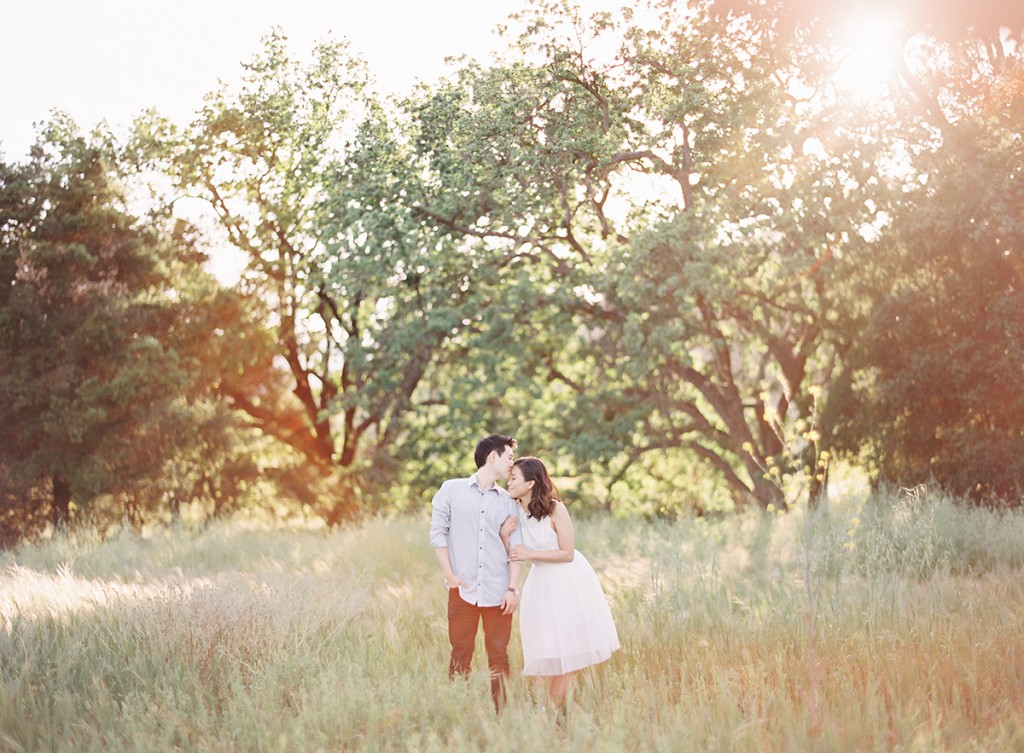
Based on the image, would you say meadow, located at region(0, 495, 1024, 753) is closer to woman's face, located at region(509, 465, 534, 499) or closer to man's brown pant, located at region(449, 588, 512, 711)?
man's brown pant, located at region(449, 588, 512, 711)

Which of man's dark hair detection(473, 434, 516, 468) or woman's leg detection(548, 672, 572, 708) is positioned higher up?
man's dark hair detection(473, 434, 516, 468)

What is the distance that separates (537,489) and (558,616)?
2.61ft

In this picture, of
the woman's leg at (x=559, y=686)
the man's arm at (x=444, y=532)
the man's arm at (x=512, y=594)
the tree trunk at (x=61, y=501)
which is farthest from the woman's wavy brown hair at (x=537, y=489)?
the tree trunk at (x=61, y=501)

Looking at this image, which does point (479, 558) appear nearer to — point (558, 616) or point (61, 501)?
point (558, 616)

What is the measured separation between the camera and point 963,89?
1703 cm

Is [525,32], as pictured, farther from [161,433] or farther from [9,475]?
[9,475]

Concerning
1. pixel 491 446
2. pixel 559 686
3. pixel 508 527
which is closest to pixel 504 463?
pixel 491 446

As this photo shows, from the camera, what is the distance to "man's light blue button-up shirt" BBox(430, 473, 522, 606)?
21.7 ft

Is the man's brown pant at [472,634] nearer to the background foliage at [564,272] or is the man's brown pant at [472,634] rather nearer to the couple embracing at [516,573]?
the couple embracing at [516,573]

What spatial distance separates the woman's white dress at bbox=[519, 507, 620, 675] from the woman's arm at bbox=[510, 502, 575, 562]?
6 cm

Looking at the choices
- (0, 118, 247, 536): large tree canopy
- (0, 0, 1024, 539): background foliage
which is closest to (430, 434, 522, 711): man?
(0, 0, 1024, 539): background foliage

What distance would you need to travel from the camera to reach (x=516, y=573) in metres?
6.62

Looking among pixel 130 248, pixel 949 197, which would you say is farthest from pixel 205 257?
pixel 949 197

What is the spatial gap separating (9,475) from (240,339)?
517 cm
